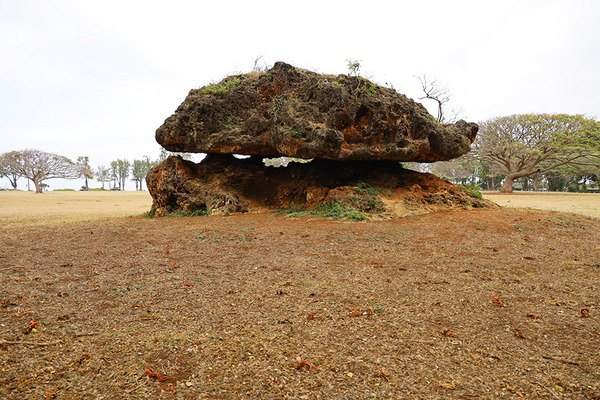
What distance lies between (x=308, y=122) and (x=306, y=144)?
789 millimetres

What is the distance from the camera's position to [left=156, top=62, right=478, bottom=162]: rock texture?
10.5m

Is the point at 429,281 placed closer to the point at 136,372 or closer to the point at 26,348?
the point at 136,372

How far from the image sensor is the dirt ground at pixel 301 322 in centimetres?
221

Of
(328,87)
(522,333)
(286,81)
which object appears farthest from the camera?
(286,81)

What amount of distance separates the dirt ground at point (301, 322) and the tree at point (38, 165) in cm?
4766

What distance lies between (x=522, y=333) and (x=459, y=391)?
1303 mm

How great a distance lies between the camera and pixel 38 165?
4275cm

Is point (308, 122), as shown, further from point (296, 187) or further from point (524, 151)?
point (524, 151)

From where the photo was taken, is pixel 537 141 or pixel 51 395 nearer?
pixel 51 395

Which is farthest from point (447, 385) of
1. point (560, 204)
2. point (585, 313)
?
point (560, 204)

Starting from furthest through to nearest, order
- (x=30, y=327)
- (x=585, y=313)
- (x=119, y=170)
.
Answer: (x=119, y=170) < (x=585, y=313) < (x=30, y=327)

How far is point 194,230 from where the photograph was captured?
848cm

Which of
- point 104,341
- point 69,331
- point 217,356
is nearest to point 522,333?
point 217,356

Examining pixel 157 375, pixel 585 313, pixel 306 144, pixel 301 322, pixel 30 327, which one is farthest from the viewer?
pixel 306 144
